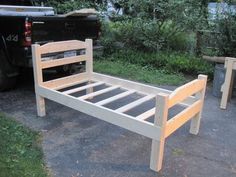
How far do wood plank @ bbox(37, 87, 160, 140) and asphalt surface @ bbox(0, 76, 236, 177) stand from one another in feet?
1.22

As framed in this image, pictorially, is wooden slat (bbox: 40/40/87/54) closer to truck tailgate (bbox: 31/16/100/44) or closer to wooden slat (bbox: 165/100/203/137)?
truck tailgate (bbox: 31/16/100/44)

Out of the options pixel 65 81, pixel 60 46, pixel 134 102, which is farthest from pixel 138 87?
pixel 60 46

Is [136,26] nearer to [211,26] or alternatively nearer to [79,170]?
[211,26]

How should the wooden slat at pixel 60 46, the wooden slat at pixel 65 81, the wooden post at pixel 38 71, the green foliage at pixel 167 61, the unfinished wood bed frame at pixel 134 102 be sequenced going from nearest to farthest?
the unfinished wood bed frame at pixel 134 102 → the wooden post at pixel 38 71 → the wooden slat at pixel 60 46 → the wooden slat at pixel 65 81 → the green foliage at pixel 167 61

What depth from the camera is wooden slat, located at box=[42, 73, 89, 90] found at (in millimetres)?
3975

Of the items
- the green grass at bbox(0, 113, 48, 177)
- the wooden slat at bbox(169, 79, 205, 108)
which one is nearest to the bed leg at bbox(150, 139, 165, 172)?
the wooden slat at bbox(169, 79, 205, 108)

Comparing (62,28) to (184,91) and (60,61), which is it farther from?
(184,91)

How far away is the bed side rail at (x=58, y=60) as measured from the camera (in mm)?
3758

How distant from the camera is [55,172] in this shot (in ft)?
9.15

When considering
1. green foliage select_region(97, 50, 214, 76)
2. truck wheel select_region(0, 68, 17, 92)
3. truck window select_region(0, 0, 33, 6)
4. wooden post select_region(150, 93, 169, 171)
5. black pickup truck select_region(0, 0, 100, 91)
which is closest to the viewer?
wooden post select_region(150, 93, 169, 171)

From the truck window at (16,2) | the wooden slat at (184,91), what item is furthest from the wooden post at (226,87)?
the truck window at (16,2)

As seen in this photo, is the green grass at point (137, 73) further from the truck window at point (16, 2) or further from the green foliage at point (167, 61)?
the truck window at point (16, 2)

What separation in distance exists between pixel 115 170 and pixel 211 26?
4.26 meters

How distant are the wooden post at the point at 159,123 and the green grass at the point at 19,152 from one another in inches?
A: 41.0
